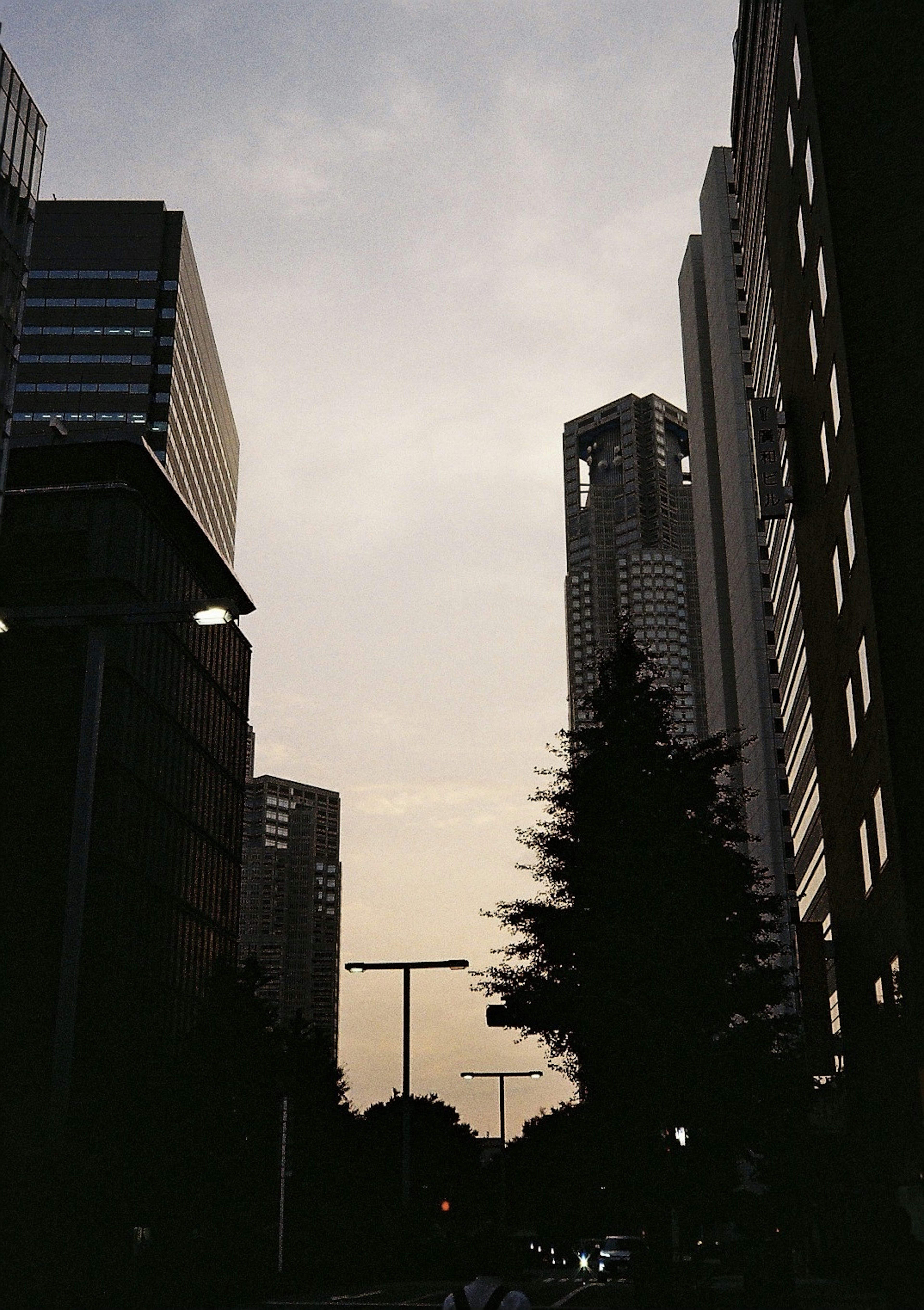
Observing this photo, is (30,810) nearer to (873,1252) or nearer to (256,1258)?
(256,1258)

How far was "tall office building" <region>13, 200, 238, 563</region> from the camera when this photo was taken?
141 meters

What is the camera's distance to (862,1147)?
136 ft

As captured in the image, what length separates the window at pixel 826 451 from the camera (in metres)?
46.3

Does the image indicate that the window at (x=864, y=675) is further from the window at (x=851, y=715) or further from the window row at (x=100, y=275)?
the window row at (x=100, y=275)

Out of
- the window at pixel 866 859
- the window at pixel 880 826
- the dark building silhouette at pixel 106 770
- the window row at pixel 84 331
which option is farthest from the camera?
the window row at pixel 84 331

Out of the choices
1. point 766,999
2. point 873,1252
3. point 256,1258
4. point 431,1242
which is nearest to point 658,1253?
point 873,1252

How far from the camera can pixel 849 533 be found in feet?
141

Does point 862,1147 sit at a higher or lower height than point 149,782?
lower

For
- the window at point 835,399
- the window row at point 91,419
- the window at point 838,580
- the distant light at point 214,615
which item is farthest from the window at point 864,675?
the window row at point 91,419

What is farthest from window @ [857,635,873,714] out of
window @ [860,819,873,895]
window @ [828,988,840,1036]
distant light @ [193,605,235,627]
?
window @ [828,988,840,1036]

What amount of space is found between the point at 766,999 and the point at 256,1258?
43.9 ft

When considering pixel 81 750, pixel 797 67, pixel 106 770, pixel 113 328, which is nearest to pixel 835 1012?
pixel 106 770

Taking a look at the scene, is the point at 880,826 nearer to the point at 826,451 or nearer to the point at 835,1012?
the point at 826,451

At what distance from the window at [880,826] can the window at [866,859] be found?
1.44m
